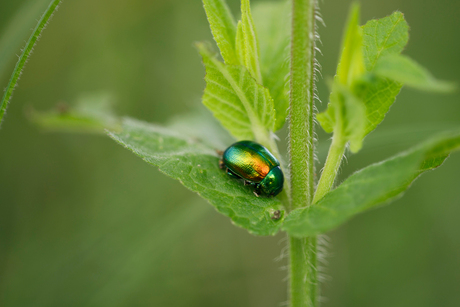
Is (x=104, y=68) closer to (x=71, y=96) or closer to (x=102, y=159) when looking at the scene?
(x=71, y=96)

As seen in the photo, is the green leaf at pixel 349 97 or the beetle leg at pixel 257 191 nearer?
the green leaf at pixel 349 97

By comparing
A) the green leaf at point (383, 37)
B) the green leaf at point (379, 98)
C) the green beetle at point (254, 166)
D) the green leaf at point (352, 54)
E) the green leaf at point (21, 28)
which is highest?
the green leaf at point (21, 28)

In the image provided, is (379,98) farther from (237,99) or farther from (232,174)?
(232,174)

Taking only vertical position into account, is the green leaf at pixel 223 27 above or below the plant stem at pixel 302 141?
above

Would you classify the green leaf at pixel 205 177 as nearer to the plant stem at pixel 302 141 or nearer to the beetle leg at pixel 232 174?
the beetle leg at pixel 232 174

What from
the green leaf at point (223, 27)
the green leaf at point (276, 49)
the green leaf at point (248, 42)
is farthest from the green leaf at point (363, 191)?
the green leaf at point (223, 27)

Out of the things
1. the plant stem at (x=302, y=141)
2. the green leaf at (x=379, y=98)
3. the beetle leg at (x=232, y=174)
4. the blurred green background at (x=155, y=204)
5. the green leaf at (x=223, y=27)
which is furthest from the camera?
the blurred green background at (x=155, y=204)

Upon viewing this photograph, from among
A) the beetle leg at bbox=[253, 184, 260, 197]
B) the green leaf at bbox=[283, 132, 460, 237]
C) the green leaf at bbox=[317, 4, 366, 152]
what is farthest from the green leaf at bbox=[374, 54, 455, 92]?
the beetle leg at bbox=[253, 184, 260, 197]
